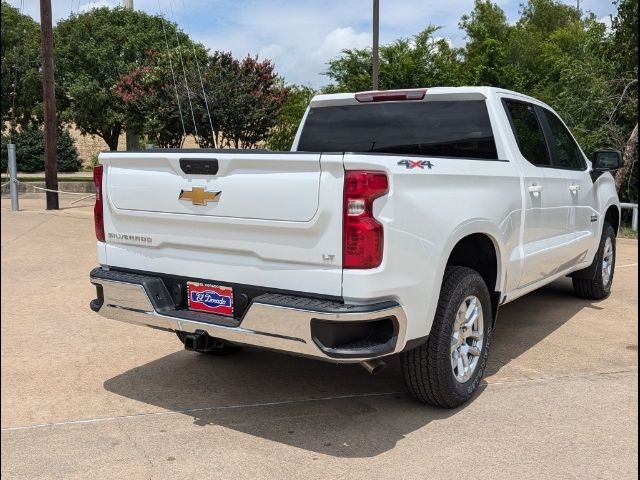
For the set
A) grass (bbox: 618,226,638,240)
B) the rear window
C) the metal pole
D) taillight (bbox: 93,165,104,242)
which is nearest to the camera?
taillight (bbox: 93,165,104,242)

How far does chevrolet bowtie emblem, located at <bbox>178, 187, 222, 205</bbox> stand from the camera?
3.64 metres

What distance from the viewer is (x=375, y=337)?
11.5 ft

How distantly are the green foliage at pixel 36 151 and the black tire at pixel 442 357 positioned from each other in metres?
32.2

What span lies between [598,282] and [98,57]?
2369cm

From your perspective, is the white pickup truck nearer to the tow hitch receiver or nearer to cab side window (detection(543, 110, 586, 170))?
the tow hitch receiver

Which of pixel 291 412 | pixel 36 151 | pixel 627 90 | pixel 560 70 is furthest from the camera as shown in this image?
pixel 36 151

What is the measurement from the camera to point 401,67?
68.5 feet

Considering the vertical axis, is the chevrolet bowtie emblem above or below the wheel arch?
above

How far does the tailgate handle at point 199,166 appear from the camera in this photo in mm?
3621

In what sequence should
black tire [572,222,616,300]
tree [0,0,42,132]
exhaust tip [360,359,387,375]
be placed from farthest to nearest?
tree [0,0,42,132]
black tire [572,222,616,300]
exhaust tip [360,359,387,375]

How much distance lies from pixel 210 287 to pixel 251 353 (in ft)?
5.35

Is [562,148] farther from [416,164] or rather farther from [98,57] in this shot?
[98,57]

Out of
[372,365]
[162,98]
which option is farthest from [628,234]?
[162,98]

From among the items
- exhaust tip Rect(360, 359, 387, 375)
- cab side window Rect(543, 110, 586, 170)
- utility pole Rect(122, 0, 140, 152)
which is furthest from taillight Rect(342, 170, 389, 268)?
utility pole Rect(122, 0, 140, 152)
